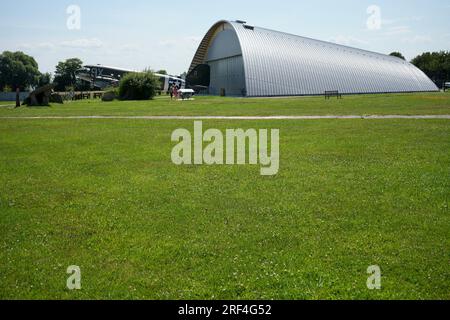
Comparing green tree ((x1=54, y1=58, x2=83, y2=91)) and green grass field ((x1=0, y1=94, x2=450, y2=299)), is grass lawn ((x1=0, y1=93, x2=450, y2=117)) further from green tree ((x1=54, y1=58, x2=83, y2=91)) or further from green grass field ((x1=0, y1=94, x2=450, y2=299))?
green tree ((x1=54, y1=58, x2=83, y2=91))

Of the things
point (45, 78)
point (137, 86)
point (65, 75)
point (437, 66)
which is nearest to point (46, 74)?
point (45, 78)

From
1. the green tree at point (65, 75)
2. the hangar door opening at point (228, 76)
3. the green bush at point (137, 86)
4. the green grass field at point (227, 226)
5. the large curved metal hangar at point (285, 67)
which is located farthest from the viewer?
the green tree at point (65, 75)

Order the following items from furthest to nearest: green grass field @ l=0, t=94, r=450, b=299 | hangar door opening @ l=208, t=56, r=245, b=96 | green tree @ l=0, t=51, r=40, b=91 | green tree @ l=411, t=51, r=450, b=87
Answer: green tree @ l=411, t=51, r=450, b=87 < green tree @ l=0, t=51, r=40, b=91 < hangar door opening @ l=208, t=56, r=245, b=96 < green grass field @ l=0, t=94, r=450, b=299

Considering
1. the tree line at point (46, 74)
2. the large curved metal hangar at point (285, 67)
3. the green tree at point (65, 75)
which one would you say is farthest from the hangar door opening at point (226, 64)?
the green tree at point (65, 75)

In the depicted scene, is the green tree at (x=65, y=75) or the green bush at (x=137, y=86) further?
the green tree at (x=65, y=75)

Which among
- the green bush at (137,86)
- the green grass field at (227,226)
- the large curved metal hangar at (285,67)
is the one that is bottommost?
the green grass field at (227,226)

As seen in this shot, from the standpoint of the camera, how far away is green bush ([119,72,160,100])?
5528 centimetres

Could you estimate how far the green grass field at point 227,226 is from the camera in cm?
492

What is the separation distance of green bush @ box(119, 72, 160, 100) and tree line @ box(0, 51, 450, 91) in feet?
147

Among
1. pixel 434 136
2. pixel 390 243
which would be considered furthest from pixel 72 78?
pixel 390 243

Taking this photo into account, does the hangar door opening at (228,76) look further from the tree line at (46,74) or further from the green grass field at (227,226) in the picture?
the green grass field at (227,226)

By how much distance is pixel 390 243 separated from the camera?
5.96 meters

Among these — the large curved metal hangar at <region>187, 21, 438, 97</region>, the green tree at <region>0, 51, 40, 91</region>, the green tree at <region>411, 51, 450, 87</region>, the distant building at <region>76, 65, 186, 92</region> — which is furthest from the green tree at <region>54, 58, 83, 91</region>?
the green tree at <region>411, 51, 450, 87</region>
